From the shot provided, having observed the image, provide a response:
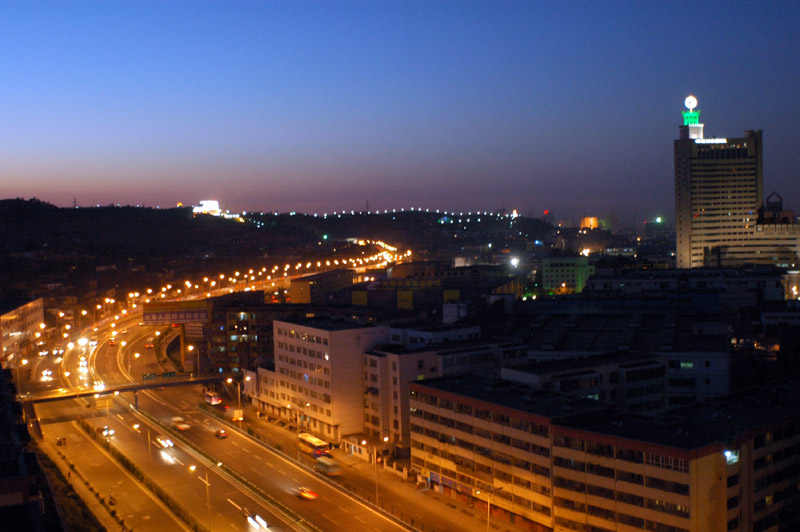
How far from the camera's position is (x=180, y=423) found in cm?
2461

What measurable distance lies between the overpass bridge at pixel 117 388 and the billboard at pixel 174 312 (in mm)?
3406

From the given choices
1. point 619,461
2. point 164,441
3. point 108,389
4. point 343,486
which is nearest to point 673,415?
point 619,461

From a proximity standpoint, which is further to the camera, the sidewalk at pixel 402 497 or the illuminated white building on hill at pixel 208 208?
the illuminated white building on hill at pixel 208 208

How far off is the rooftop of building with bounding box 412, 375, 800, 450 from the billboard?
54.4 ft

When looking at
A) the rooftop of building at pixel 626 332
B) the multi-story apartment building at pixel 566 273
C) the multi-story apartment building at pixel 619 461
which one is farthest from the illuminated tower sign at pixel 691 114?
the multi-story apartment building at pixel 619 461

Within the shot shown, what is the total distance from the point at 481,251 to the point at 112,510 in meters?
81.0

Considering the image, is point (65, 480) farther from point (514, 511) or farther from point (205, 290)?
point (205, 290)

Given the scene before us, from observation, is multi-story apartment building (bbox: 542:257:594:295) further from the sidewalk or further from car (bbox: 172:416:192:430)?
the sidewalk

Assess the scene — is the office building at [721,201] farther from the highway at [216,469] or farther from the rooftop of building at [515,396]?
the rooftop of building at [515,396]

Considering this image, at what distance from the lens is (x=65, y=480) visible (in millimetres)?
18797

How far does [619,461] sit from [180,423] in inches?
617

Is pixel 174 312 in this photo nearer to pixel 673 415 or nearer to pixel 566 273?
pixel 673 415

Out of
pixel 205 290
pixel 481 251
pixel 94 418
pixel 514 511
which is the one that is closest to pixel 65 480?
pixel 94 418

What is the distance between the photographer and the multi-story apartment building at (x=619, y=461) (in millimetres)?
12875
